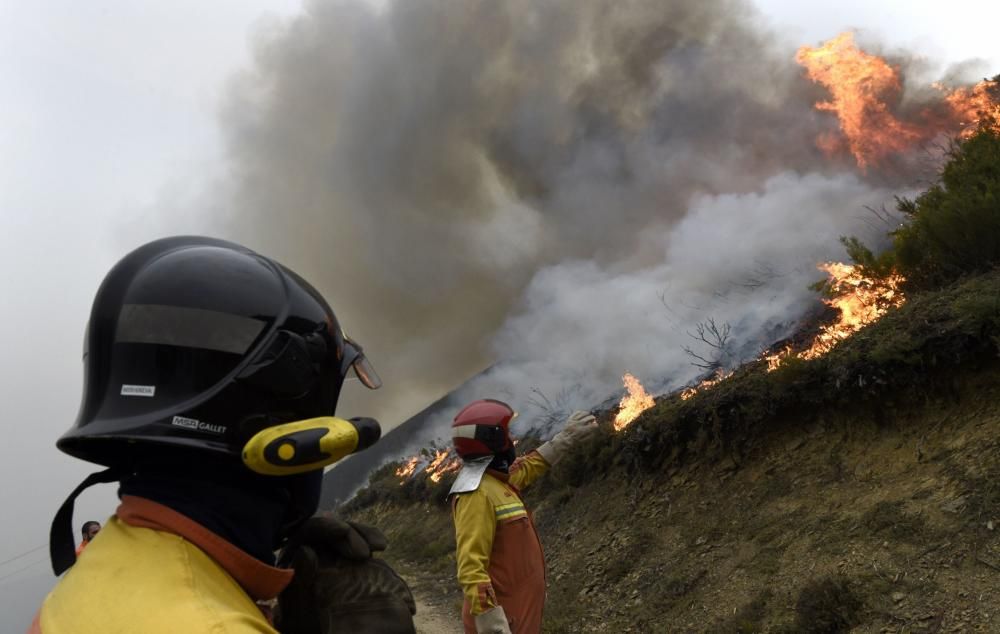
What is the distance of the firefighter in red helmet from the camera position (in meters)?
3.36

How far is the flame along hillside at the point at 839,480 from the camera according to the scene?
4.11m

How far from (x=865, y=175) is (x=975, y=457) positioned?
16379 mm

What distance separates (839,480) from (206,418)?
5.77 meters

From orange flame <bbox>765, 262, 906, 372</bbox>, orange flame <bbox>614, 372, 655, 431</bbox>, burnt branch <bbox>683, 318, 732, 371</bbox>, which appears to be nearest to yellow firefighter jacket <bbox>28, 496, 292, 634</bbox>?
orange flame <bbox>765, 262, 906, 372</bbox>

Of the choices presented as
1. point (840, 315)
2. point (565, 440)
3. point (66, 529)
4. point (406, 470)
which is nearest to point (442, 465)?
point (406, 470)

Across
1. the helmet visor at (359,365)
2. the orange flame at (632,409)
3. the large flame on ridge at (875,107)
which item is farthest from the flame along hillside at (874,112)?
the helmet visor at (359,365)

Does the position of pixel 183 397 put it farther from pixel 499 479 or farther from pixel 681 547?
pixel 681 547

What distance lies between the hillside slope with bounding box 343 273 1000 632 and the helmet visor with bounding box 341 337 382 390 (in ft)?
12.7

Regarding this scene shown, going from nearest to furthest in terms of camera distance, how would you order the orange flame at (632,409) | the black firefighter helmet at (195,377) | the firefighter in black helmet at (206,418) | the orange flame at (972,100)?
the firefighter in black helmet at (206,418) < the black firefighter helmet at (195,377) < the orange flame at (632,409) < the orange flame at (972,100)

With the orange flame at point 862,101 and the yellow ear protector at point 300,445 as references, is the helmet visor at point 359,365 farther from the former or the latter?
the orange flame at point 862,101

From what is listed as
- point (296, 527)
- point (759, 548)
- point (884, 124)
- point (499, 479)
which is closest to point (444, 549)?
point (759, 548)

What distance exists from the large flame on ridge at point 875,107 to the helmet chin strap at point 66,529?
21524mm

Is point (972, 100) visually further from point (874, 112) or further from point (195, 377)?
point (195, 377)

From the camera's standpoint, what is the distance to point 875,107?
19922mm
